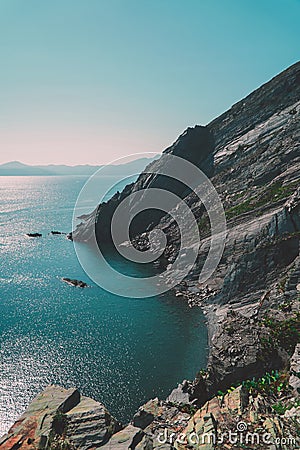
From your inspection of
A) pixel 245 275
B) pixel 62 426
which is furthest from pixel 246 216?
pixel 62 426

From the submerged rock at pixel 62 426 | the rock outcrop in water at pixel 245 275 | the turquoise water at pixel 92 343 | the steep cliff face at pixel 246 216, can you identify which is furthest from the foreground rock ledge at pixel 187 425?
the turquoise water at pixel 92 343

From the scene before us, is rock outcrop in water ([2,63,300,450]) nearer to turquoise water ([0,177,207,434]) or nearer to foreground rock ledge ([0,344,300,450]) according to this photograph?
foreground rock ledge ([0,344,300,450])

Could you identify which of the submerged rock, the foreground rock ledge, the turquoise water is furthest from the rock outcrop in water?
the turquoise water

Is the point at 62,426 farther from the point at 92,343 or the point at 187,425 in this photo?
the point at 92,343

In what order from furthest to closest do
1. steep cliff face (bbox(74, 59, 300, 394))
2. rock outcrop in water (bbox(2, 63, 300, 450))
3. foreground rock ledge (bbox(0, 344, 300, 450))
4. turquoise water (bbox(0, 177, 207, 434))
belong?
turquoise water (bbox(0, 177, 207, 434)), steep cliff face (bbox(74, 59, 300, 394)), rock outcrop in water (bbox(2, 63, 300, 450)), foreground rock ledge (bbox(0, 344, 300, 450))

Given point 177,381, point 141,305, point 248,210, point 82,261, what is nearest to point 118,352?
point 177,381

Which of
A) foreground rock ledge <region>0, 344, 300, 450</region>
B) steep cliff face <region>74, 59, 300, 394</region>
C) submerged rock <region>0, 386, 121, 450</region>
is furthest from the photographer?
steep cliff face <region>74, 59, 300, 394</region>

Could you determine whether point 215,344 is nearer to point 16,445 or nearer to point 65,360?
point 16,445
